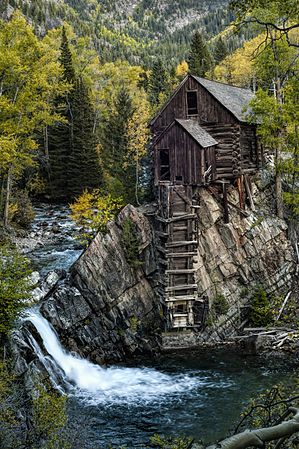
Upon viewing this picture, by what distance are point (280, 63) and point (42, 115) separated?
1721 centimetres

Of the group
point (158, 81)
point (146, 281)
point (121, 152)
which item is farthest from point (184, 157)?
point (158, 81)

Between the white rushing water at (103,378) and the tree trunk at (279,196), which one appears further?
the tree trunk at (279,196)

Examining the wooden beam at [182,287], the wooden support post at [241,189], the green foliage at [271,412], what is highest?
the wooden support post at [241,189]

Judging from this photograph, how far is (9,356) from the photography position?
1606 cm

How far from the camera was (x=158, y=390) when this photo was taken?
733 inches

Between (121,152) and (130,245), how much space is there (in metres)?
15.2

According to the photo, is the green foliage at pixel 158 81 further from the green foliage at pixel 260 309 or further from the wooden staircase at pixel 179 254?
the green foliage at pixel 260 309

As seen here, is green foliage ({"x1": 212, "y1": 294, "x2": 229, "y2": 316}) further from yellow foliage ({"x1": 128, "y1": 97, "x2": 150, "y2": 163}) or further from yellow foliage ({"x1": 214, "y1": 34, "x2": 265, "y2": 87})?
yellow foliage ({"x1": 214, "y1": 34, "x2": 265, "y2": 87})

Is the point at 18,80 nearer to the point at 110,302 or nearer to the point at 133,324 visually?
the point at 110,302

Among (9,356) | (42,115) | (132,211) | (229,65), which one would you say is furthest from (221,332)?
(229,65)

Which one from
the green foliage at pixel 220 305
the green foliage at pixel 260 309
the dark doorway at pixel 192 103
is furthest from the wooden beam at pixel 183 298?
the dark doorway at pixel 192 103

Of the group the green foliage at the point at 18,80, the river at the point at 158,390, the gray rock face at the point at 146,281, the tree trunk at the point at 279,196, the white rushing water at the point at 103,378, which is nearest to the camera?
the river at the point at 158,390

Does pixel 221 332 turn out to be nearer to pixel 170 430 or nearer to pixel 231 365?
pixel 231 365

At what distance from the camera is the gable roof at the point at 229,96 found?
90.6 ft
